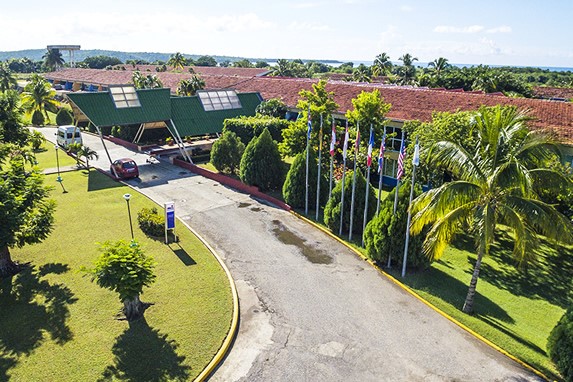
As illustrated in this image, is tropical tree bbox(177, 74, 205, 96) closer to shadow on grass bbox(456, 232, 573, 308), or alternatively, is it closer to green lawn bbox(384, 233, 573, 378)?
shadow on grass bbox(456, 232, 573, 308)

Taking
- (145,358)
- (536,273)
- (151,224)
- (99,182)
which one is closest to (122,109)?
(99,182)

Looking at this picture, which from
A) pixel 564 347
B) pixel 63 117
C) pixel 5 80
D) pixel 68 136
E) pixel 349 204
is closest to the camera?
pixel 564 347

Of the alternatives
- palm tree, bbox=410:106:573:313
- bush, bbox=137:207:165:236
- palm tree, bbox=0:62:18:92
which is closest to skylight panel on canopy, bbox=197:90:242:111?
bush, bbox=137:207:165:236

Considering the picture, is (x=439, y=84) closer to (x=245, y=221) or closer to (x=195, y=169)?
(x=195, y=169)

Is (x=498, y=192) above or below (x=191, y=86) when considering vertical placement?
below

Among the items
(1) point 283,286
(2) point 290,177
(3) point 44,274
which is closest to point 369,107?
(2) point 290,177

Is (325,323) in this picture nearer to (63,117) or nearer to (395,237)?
(395,237)

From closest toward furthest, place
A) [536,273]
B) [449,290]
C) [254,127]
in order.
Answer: [449,290], [536,273], [254,127]
